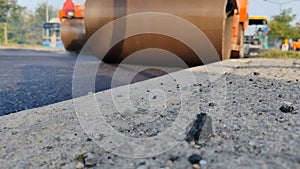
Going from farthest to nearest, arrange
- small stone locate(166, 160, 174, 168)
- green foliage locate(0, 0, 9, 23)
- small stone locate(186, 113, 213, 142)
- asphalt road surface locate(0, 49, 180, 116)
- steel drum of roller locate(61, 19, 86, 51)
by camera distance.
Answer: green foliage locate(0, 0, 9, 23), steel drum of roller locate(61, 19, 86, 51), asphalt road surface locate(0, 49, 180, 116), small stone locate(186, 113, 213, 142), small stone locate(166, 160, 174, 168)

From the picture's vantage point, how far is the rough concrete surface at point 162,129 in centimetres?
102

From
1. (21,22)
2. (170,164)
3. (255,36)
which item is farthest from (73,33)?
(21,22)

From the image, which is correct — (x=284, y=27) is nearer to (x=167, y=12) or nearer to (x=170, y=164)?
(x=167, y=12)

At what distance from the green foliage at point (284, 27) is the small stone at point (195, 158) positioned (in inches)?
929

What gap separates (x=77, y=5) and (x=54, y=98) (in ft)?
25.3

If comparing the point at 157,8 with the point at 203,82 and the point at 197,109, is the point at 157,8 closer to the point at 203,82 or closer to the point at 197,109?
the point at 203,82

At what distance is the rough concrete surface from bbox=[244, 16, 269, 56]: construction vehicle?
33.0 feet

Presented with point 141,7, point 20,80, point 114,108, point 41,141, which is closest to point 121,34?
point 141,7

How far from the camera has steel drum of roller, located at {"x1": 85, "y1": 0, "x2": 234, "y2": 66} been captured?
401cm

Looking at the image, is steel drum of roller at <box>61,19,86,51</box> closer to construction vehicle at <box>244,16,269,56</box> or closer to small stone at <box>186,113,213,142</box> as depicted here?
construction vehicle at <box>244,16,269,56</box>

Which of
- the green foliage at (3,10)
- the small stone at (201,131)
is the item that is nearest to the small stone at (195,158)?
the small stone at (201,131)

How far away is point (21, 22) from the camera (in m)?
35.2

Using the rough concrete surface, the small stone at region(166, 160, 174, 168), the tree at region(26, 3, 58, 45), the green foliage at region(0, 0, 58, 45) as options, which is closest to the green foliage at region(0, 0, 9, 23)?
the green foliage at region(0, 0, 58, 45)

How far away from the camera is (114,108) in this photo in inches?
70.8
